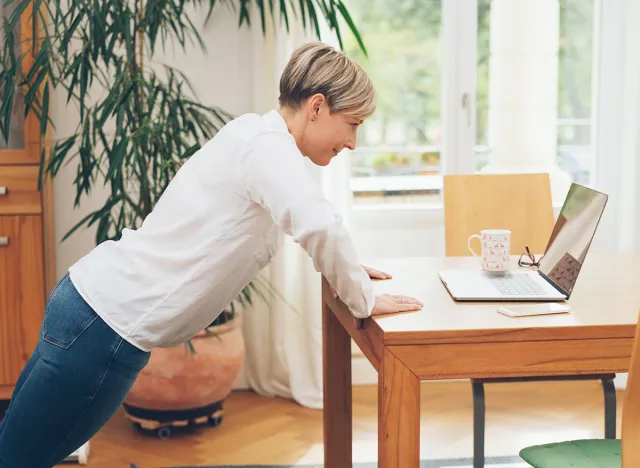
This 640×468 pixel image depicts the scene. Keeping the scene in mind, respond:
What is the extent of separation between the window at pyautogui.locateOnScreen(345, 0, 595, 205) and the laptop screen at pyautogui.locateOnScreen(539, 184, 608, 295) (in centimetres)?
160

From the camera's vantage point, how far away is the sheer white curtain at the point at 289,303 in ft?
11.2

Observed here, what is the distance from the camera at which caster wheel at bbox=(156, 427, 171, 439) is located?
3.10m

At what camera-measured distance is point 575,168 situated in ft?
12.5

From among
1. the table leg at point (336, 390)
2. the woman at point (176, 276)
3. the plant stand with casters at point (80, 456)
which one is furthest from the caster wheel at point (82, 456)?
the woman at point (176, 276)

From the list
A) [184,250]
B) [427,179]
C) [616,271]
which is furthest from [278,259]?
[184,250]

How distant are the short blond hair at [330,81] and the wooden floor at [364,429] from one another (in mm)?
1587

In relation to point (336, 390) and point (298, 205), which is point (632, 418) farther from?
point (336, 390)

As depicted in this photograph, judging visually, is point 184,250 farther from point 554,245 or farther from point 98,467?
point 98,467

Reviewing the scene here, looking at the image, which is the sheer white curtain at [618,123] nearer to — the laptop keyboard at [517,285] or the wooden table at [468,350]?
the laptop keyboard at [517,285]

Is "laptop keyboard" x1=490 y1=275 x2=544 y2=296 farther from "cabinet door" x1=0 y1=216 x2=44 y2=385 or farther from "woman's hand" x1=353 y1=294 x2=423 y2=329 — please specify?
"cabinet door" x1=0 y1=216 x2=44 y2=385

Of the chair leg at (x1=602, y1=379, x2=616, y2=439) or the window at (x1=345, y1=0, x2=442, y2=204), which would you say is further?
the window at (x1=345, y1=0, x2=442, y2=204)

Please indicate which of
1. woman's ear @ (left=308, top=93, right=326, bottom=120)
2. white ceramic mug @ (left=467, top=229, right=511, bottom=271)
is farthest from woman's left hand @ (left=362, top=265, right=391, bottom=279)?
woman's ear @ (left=308, top=93, right=326, bottom=120)

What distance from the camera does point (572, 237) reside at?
196 cm

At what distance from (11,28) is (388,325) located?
1.78 metres
